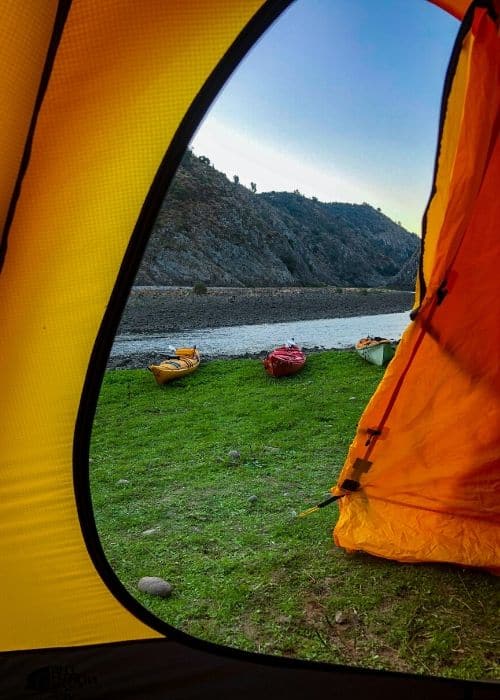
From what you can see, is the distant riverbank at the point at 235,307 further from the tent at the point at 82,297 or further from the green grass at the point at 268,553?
the tent at the point at 82,297

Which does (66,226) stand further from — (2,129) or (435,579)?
(435,579)

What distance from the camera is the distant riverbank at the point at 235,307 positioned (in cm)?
1497

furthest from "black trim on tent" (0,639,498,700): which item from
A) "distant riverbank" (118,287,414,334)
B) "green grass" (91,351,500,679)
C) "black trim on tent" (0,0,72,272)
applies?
"distant riverbank" (118,287,414,334)

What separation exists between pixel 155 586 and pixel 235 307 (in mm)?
17598

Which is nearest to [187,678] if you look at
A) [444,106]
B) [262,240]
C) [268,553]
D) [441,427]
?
[268,553]

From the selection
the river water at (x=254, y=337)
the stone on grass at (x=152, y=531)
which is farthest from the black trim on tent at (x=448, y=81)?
the river water at (x=254, y=337)

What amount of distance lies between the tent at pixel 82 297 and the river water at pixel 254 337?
22.9 feet

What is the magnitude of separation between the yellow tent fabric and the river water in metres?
5.71

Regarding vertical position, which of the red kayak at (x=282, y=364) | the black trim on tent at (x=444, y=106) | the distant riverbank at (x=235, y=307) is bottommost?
the distant riverbank at (x=235, y=307)

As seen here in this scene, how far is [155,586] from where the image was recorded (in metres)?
2.02

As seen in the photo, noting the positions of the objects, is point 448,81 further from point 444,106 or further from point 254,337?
point 254,337

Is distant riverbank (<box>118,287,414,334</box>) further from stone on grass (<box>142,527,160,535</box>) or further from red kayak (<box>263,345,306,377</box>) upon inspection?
stone on grass (<box>142,527,160,535</box>)

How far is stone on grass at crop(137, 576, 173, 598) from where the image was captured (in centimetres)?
201

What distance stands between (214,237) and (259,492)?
121ft
